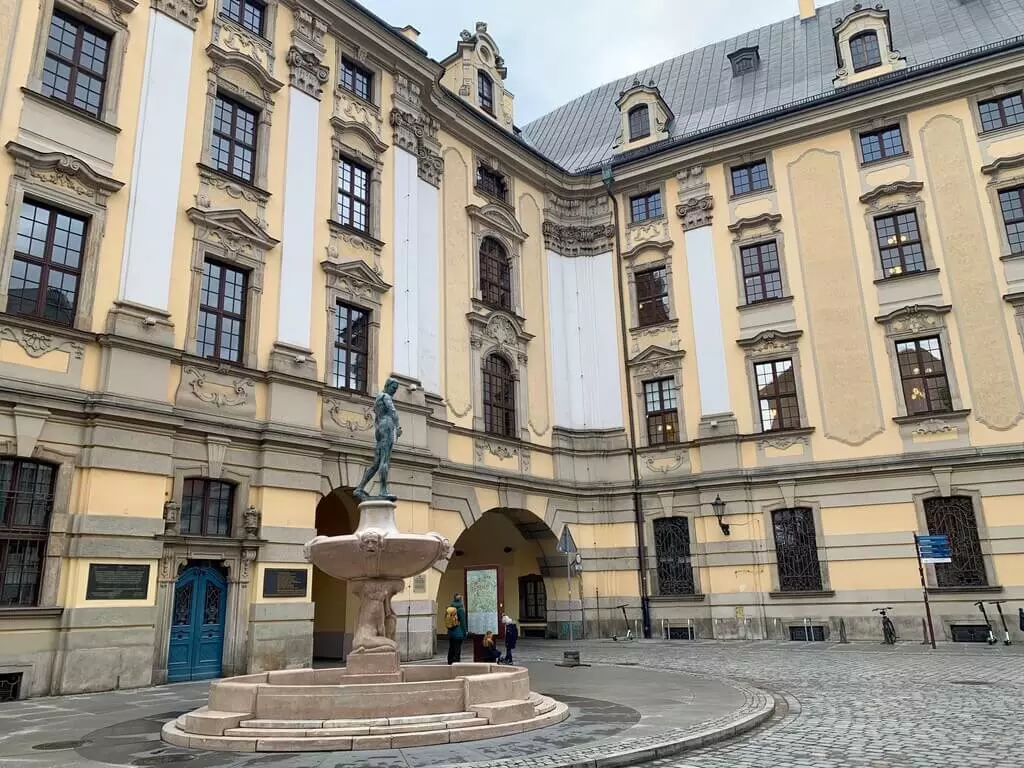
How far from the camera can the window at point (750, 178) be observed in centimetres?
2731

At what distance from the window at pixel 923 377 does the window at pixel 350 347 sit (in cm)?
1544

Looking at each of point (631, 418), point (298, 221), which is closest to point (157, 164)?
point (298, 221)

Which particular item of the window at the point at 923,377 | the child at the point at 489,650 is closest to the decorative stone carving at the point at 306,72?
the child at the point at 489,650

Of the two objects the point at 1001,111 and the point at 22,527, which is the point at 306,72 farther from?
the point at 1001,111

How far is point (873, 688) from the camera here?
12961 millimetres

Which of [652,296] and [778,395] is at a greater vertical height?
[652,296]

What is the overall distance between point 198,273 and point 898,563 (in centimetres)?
1958

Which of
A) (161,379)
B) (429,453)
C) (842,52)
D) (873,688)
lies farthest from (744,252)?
(161,379)

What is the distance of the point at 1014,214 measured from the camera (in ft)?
76.9

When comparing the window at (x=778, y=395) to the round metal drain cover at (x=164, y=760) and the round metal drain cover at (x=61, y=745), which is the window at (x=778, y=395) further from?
the round metal drain cover at (x=61, y=745)

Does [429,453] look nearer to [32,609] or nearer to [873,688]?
[32,609]

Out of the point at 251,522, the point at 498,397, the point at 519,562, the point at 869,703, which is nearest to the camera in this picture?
the point at 869,703

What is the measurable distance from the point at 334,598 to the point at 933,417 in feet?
56.3

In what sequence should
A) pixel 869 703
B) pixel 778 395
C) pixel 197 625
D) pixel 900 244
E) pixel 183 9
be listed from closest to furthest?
1. pixel 869 703
2. pixel 197 625
3. pixel 183 9
4. pixel 900 244
5. pixel 778 395
